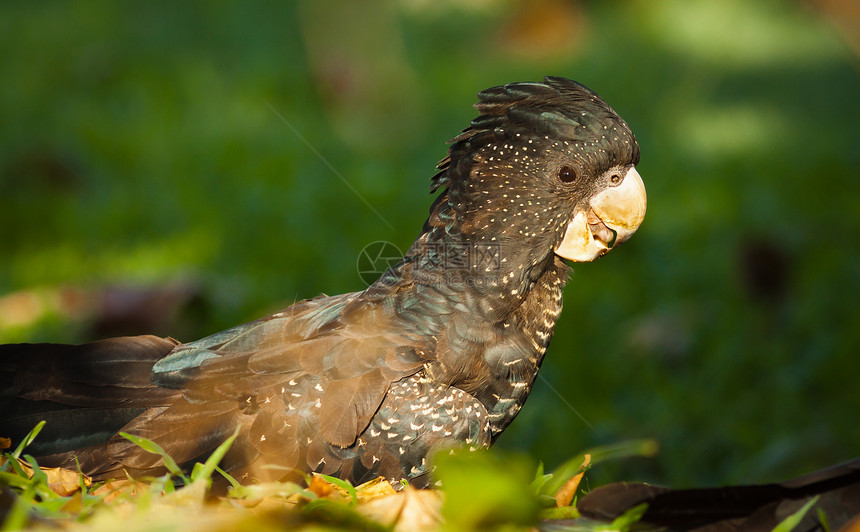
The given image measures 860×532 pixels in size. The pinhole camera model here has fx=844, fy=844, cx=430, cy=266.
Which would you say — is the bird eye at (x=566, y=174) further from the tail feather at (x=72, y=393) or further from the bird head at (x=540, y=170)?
the tail feather at (x=72, y=393)

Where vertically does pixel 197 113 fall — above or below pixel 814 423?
above

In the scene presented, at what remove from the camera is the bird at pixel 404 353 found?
8.44 ft

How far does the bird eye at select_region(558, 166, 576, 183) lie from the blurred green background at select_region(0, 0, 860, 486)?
0.86 metres

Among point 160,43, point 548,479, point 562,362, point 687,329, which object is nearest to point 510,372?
point 548,479

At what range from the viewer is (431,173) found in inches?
287

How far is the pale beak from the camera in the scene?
2.92 metres

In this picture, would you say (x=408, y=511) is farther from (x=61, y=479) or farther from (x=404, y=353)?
(x=61, y=479)

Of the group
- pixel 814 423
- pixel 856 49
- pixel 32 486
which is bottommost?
pixel 814 423

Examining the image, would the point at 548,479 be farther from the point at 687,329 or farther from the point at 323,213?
the point at 323,213

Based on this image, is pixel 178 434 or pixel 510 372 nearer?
pixel 178 434

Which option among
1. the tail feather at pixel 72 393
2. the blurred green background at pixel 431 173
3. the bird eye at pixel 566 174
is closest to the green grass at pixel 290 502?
the tail feather at pixel 72 393

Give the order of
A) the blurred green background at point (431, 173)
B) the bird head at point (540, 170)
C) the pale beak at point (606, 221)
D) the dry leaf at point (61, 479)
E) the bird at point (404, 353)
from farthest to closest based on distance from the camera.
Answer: the blurred green background at point (431, 173), the pale beak at point (606, 221), the bird head at point (540, 170), the bird at point (404, 353), the dry leaf at point (61, 479)

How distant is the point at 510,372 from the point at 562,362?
2492 mm

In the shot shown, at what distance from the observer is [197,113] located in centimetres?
839
